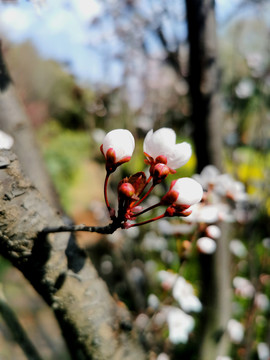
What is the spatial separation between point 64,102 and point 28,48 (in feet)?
7.91

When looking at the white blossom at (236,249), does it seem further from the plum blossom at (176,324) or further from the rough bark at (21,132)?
the rough bark at (21,132)

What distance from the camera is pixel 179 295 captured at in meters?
1.30

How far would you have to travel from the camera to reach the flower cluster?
0.51m

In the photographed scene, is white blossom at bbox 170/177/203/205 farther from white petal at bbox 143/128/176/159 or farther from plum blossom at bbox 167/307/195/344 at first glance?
plum blossom at bbox 167/307/195/344

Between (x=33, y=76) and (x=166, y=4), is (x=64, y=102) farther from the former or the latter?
(x=166, y=4)

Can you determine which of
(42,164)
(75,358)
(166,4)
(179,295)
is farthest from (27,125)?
(166,4)

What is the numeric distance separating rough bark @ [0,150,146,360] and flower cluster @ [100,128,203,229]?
0.16m

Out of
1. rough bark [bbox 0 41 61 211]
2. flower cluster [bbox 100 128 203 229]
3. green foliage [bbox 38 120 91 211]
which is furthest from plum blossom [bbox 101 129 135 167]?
green foliage [bbox 38 120 91 211]

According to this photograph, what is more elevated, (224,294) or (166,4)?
(166,4)

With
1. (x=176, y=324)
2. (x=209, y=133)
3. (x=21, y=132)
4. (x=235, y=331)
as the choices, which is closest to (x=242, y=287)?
(x=235, y=331)

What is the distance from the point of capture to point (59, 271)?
62 cm

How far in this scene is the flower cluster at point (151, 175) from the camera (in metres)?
0.51

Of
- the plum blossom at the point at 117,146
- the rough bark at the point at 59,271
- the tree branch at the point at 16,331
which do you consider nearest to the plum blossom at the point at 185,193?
the plum blossom at the point at 117,146

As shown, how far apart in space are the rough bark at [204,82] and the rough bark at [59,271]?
76cm
